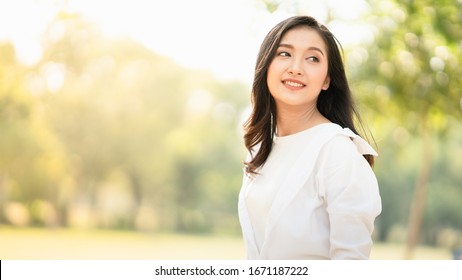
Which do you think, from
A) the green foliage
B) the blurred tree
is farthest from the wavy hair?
the green foliage

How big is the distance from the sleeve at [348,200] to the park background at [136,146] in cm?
1435

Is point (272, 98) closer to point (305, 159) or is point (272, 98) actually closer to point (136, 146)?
point (305, 159)

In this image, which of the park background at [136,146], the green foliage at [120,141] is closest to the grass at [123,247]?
the park background at [136,146]

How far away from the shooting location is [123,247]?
55.9 ft

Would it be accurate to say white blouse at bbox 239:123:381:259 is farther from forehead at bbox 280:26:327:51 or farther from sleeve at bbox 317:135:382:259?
forehead at bbox 280:26:327:51

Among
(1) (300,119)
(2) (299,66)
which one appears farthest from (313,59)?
(1) (300,119)

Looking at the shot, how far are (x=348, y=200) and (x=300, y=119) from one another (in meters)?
0.32

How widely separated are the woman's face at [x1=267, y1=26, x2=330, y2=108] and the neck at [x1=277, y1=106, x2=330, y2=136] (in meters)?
0.06

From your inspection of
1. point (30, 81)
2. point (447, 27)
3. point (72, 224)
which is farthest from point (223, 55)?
point (447, 27)

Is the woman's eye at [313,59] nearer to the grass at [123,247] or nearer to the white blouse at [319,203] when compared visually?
the white blouse at [319,203]

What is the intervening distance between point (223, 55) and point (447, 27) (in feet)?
49.8

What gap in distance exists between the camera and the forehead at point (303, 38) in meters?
1.59

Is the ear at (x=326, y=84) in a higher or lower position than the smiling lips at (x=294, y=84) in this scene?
higher

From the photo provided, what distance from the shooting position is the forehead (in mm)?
1590
